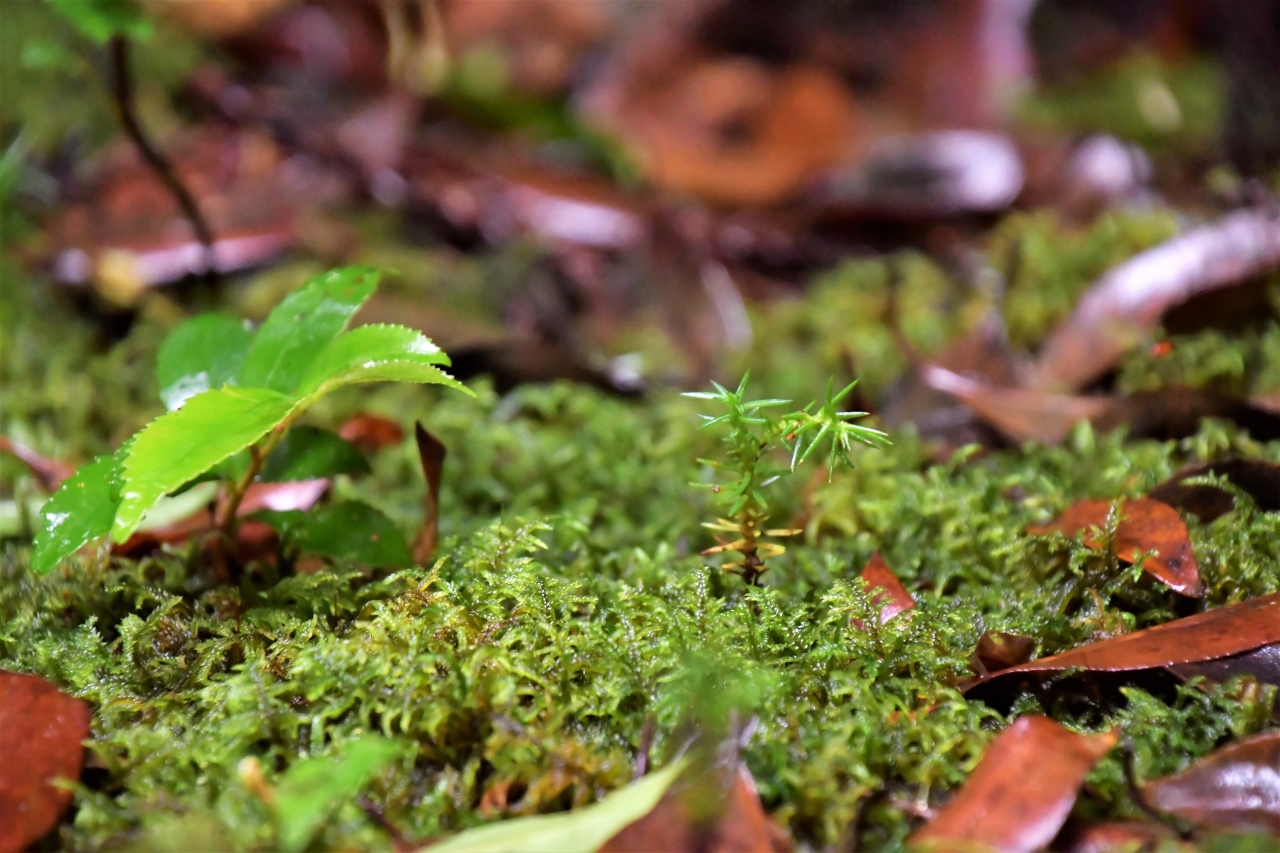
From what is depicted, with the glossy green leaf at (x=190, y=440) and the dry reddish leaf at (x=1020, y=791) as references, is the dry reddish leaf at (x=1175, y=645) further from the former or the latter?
the glossy green leaf at (x=190, y=440)

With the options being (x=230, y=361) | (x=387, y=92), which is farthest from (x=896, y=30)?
(x=230, y=361)

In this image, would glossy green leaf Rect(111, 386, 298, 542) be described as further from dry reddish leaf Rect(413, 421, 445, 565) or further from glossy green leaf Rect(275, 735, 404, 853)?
glossy green leaf Rect(275, 735, 404, 853)

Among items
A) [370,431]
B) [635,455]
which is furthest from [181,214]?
[635,455]

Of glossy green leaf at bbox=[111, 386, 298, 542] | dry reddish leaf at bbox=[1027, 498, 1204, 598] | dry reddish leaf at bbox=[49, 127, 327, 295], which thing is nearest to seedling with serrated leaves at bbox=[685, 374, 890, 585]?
dry reddish leaf at bbox=[1027, 498, 1204, 598]

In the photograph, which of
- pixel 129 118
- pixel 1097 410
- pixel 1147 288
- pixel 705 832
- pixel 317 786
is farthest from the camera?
pixel 1147 288

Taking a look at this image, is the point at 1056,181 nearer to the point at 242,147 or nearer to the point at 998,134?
the point at 998,134

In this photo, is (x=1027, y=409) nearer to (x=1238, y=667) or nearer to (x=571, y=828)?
(x=1238, y=667)
